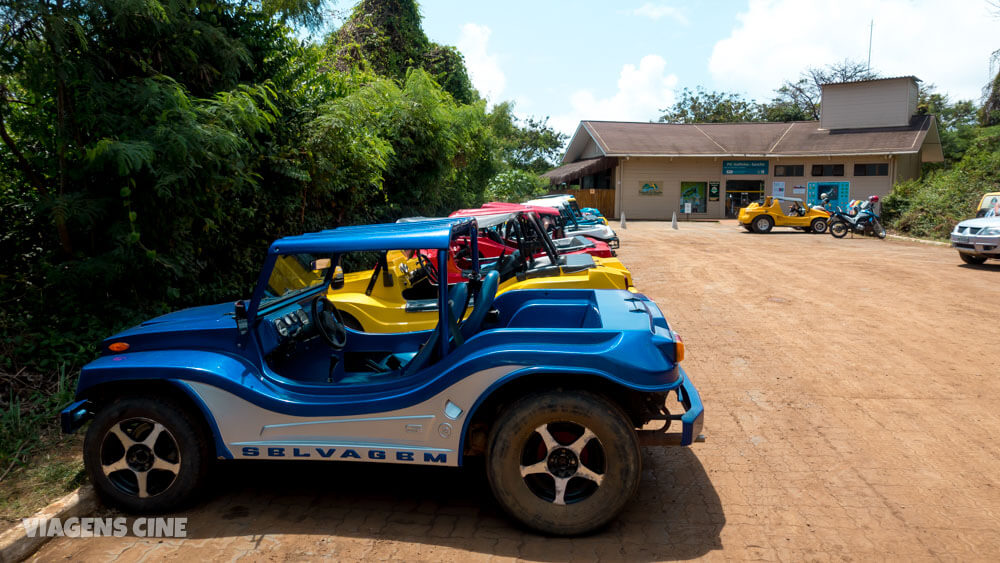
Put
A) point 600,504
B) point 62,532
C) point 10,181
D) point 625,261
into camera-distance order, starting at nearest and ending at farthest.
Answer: point 600,504
point 62,532
point 10,181
point 625,261

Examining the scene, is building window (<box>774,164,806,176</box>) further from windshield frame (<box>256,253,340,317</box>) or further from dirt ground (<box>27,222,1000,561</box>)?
windshield frame (<box>256,253,340,317</box>)

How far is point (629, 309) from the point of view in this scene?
4.15m

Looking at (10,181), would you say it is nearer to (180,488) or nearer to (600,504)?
(180,488)

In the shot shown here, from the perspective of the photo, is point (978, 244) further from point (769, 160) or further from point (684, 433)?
point (769, 160)

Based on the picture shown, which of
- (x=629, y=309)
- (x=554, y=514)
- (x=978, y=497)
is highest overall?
(x=629, y=309)

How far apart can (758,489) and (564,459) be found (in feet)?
4.91

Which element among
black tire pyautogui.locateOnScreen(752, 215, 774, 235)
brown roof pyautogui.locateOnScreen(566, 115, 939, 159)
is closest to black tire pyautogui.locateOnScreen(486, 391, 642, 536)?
black tire pyautogui.locateOnScreen(752, 215, 774, 235)

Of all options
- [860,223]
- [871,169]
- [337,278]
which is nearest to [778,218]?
[860,223]

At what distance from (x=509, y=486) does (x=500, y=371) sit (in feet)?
2.08

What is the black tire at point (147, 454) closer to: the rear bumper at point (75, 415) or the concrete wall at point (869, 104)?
the rear bumper at point (75, 415)

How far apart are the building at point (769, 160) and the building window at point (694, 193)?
→ 6cm

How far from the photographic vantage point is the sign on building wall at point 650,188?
35.3m

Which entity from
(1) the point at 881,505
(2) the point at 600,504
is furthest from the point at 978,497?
(2) the point at 600,504

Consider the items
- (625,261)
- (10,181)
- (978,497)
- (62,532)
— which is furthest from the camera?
(625,261)
